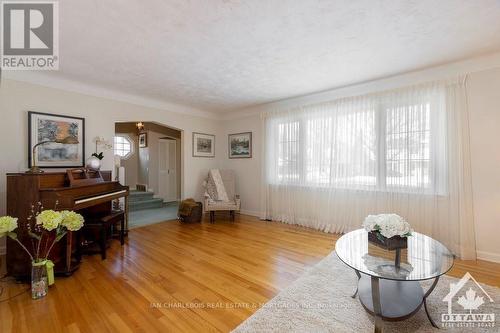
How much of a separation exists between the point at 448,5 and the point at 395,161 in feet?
6.45

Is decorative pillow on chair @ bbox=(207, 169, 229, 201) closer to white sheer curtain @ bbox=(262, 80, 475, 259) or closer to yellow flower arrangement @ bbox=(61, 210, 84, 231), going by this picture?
white sheer curtain @ bbox=(262, 80, 475, 259)

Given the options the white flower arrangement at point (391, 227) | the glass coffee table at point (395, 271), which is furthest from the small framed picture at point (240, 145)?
the white flower arrangement at point (391, 227)

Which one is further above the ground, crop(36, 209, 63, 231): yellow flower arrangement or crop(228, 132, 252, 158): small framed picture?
crop(228, 132, 252, 158): small framed picture

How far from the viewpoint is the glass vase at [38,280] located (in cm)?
194

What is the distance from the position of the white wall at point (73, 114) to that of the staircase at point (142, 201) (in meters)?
1.66

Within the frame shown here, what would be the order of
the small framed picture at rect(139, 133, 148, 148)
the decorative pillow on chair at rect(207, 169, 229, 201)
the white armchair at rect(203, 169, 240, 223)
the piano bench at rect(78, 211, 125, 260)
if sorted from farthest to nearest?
the small framed picture at rect(139, 133, 148, 148)
the decorative pillow on chair at rect(207, 169, 229, 201)
the white armchair at rect(203, 169, 240, 223)
the piano bench at rect(78, 211, 125, 260)

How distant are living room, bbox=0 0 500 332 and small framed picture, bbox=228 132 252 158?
1.83 ft

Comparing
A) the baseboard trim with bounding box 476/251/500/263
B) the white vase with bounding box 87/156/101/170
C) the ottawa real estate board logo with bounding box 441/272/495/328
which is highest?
the white vase with bounding box 87/156/101/170

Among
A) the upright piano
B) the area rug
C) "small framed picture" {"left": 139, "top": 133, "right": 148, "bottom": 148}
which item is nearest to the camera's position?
the area rug

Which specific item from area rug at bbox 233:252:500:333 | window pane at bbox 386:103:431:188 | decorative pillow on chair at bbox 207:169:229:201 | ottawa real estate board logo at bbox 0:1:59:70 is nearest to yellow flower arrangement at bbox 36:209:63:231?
ottawa real estate board logo at bbox 0:1:59:70

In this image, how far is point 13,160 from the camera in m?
2.88

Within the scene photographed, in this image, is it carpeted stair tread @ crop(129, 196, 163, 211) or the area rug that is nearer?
the area rug

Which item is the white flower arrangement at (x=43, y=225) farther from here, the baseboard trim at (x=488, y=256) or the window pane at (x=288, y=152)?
the baseboard trim at (x=488, y=256)

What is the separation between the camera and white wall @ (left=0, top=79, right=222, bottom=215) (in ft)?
9.30
